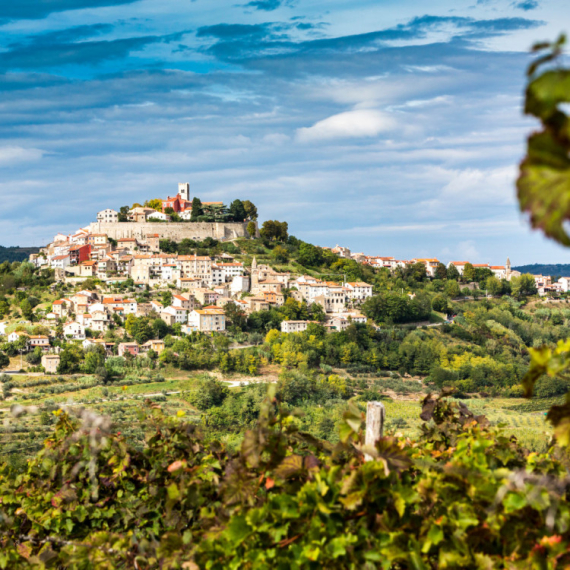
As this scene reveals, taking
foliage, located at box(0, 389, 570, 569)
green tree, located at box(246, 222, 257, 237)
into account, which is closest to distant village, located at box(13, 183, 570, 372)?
green tree, located at box(246, 222, 257, 237)

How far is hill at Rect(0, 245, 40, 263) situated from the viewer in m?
78.6

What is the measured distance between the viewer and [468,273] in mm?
58094

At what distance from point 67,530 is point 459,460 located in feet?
5.48

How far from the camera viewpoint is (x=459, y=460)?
70.5 inches

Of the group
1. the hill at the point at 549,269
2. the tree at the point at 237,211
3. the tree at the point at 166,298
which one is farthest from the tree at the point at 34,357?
the hill at the point at 549,269

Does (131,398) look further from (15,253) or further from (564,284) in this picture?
(15,253)

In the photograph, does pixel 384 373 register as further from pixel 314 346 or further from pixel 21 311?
pixel 21 311

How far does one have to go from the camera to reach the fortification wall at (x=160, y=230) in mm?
51375

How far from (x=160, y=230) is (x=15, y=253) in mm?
40435

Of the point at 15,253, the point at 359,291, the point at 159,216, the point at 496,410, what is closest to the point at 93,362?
the point at 496,410

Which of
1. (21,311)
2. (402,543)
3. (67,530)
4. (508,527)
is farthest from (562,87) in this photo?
(21,311)

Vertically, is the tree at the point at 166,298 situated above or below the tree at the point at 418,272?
below

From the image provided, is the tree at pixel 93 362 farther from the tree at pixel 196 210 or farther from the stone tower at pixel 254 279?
the tree at pixel 196 210

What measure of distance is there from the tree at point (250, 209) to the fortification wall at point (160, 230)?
196 inches
